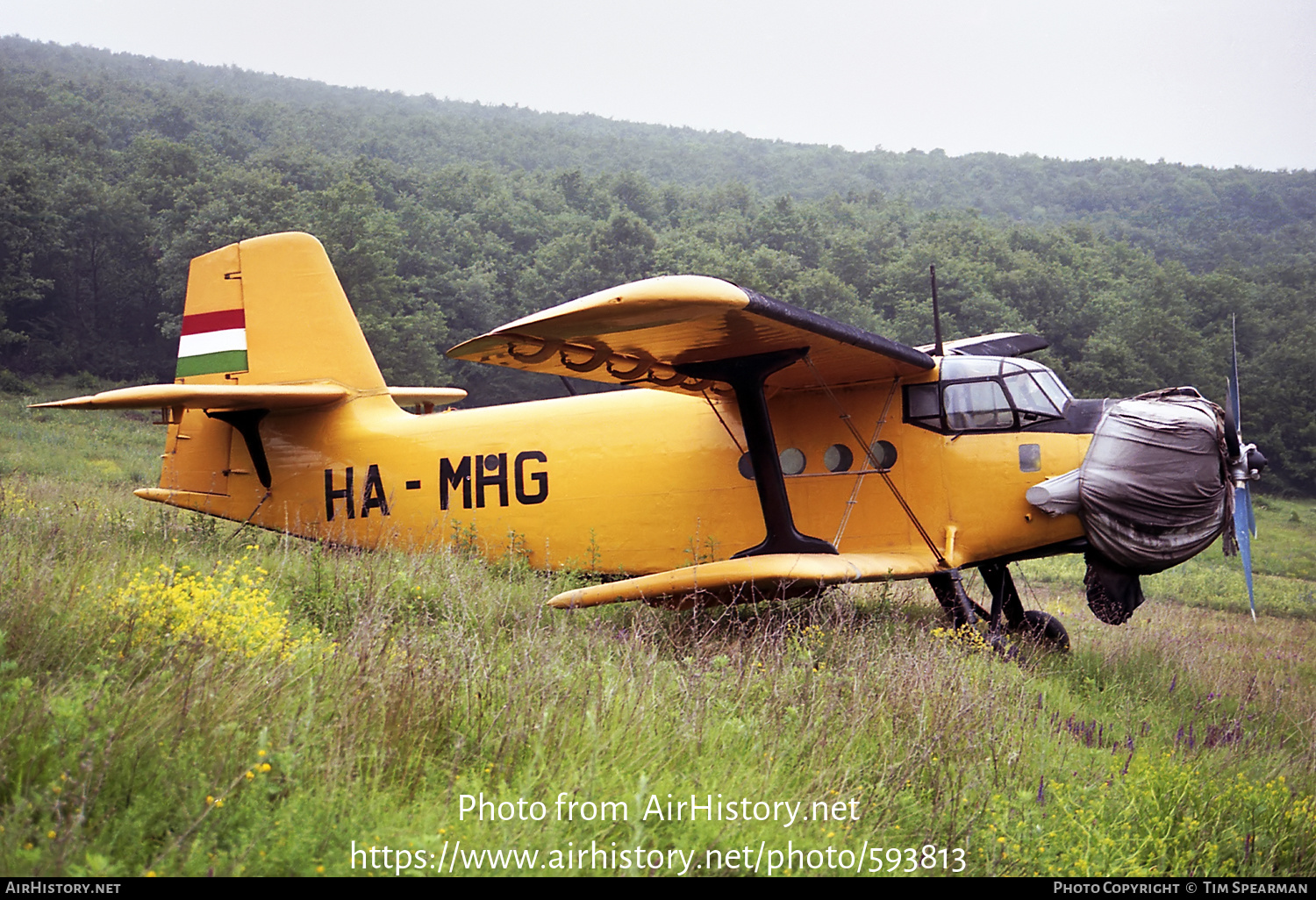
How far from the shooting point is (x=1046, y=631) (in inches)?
331

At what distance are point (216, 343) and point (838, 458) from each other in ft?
23.8

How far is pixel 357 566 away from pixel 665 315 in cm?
332

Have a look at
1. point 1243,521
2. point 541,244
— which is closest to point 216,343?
point 1243,521

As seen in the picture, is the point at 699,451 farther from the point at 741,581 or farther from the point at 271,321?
the point at 271,321

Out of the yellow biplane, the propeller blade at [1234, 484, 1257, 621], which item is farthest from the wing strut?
the propeller blade at [1234, 484, 1257, 621]

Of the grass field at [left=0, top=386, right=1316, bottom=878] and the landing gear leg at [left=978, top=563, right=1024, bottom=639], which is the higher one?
the grass field at [left=0, top=386, right=1316, bottom=878]

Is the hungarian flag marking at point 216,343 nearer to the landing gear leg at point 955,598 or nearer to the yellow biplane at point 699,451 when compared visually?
the yellow biplane at point 699,451

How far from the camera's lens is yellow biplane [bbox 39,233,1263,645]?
266 inches

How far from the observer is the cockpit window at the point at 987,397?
7.52 metres

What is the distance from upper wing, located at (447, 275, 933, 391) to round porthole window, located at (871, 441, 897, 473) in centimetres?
62

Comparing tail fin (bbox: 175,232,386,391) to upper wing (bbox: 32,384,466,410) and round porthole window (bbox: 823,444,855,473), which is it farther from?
round porthole window (bbox: 823,444,855,473)

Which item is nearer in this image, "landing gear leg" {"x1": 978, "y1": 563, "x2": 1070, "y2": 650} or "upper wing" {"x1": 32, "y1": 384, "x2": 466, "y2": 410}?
"upper wing" {"x1": 32, "y1": 384, "x2": 466, "y2": 410}

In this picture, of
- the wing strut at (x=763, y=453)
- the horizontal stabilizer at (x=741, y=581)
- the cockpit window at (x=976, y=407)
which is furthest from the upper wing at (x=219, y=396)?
the cockpit window at (x=976, y=407)

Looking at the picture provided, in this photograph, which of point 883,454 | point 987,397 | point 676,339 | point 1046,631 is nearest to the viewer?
point 676,339
